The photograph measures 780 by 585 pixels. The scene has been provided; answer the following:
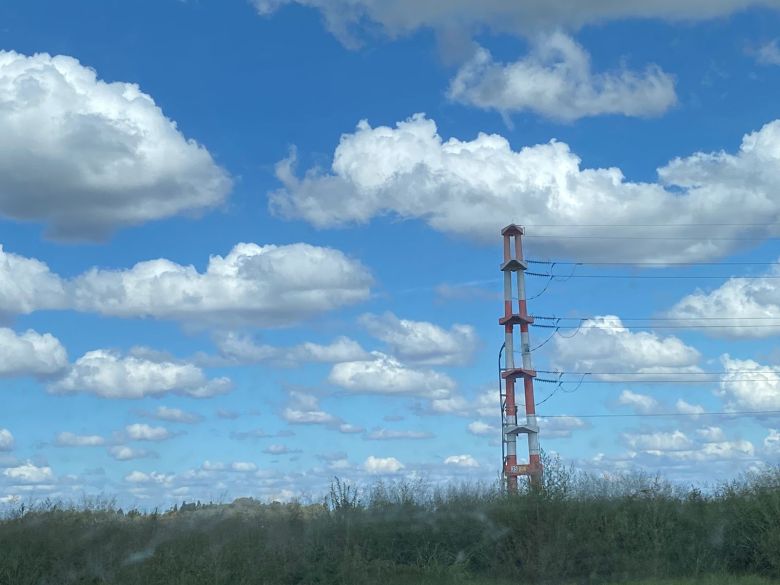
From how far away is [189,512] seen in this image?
89.0ft

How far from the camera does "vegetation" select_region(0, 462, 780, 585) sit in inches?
849

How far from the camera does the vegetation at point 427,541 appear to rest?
2156 centimetres

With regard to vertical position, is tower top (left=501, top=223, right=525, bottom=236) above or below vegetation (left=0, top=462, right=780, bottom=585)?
above

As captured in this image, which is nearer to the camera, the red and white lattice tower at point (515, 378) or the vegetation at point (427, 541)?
the vegetation at point (427, 541)

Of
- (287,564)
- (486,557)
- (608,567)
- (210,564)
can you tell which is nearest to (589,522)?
(608,567)

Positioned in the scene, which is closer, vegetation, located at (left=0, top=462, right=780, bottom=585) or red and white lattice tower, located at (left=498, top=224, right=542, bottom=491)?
vegetation, located at (left=0, top=462, right=780, bottom=585)

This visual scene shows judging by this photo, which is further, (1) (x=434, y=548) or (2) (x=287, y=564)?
(1) (x=434, y=548)

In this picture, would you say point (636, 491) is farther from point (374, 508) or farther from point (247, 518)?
point (247, 518)

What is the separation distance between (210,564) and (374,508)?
5.29m

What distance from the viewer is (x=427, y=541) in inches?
937

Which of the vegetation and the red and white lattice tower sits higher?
the red and white lattice tower

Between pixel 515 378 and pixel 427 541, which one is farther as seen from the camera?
pixel 515 378

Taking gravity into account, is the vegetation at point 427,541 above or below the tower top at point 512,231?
below

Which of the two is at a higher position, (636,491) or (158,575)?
(636,491)
